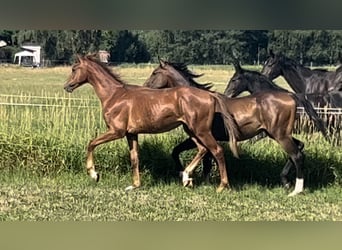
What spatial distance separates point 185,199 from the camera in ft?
14.9

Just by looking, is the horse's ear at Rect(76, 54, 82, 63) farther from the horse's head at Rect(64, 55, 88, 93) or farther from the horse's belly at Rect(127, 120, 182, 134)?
the horse's belly at Rect(127, 120, 182, 134)

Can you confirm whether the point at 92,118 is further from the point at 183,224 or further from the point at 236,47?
the point at 183,224

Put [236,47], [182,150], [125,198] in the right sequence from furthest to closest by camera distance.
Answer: [236,47]
[182,150]
[125,198]

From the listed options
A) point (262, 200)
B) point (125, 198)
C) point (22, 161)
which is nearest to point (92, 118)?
point (22, 161)

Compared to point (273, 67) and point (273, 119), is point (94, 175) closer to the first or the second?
point (273, 119)

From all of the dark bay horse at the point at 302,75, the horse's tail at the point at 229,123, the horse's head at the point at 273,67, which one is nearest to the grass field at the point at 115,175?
the horse's tail at the point at 229,123

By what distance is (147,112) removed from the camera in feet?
15.6

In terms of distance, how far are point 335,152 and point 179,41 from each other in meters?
1.59

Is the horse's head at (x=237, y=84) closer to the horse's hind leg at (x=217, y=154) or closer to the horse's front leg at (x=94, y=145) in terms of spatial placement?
the horse's hind leg at (x=217, y=154)

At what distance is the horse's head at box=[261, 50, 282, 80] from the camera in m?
6.51

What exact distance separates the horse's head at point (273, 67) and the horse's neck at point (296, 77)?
75 millimetres

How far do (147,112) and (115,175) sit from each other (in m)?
0.66

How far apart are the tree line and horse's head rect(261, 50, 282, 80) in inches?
6.5

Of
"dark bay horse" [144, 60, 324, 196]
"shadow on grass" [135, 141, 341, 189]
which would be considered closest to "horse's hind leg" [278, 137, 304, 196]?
"dark bay horse" [144, 60, 324, 196]
